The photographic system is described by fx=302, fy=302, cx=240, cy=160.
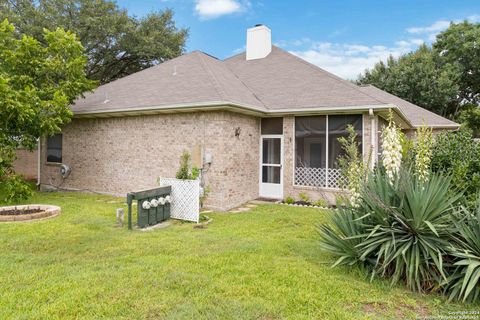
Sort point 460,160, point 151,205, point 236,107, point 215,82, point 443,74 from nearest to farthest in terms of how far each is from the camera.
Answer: point 460,160
point 151,205
point 236,107
point 215,82
point 443,74

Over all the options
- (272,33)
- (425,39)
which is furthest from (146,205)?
(425,39)

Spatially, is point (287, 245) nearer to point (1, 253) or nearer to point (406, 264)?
point (406, 264)

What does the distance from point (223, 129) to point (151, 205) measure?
10.3ft

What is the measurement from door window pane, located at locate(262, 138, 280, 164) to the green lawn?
4.39 meters

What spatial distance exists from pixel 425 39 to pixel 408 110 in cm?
1577

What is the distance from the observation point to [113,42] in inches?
794

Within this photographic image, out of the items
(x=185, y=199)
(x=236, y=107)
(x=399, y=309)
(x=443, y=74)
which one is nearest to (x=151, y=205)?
(x=185, y=199)

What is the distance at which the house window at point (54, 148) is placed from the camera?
12722 millimetres

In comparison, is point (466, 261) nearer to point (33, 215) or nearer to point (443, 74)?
point (33, 215)

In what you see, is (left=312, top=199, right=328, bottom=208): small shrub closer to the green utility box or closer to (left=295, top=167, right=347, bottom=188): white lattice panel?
(left=295, top=167, right=347, bottom=188): white lattice panel

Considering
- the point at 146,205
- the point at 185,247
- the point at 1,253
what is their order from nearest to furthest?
1. the point at 1,253
2. the point at 185,247
3. the point at 146,205

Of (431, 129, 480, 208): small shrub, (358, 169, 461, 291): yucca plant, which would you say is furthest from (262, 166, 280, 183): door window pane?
(358, 169, 461, 291): yucca plant

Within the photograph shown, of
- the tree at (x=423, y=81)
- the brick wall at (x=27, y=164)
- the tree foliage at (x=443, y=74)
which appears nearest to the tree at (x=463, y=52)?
the tree foliage at (x=443, y=74)

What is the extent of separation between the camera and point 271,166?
35.3 feet
